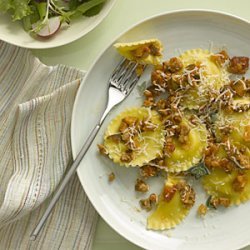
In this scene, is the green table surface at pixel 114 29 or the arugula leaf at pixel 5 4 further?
the green table surface at pixel 114 29

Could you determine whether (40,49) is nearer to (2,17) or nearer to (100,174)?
(2,17)

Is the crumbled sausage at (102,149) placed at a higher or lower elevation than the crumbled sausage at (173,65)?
lower

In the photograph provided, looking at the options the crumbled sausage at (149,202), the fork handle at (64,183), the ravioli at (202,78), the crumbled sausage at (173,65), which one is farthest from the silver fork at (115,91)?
the crumbled sausage at (149,202)

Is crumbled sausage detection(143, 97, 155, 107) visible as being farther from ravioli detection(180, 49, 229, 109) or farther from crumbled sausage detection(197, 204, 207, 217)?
crumbled sausage detection(197, 204, 207, 217)

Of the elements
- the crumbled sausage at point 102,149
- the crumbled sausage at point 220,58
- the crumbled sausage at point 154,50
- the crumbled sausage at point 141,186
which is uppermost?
the crumbled sausage at point 154,50

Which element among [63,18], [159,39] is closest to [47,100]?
[63,18]

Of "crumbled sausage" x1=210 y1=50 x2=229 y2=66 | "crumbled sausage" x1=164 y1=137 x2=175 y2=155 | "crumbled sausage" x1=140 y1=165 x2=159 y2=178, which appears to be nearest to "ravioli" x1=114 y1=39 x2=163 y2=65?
"crumbled sausage" x1=210 y1=50 x2=229 y2=66

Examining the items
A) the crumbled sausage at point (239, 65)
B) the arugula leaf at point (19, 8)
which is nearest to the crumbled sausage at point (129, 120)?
the crumbled sausage at point (239, 65)

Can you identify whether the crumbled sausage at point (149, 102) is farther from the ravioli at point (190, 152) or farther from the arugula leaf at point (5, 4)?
the arugula leaf at point (5, 4)
